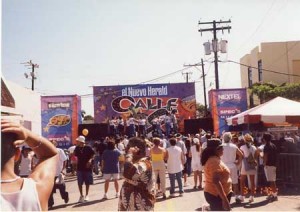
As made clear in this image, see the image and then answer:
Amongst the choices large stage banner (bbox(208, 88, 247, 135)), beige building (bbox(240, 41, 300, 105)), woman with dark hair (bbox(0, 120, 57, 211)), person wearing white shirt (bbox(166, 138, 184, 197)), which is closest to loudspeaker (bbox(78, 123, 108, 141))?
large stage banner (bbox(208, 88, 247, 135))

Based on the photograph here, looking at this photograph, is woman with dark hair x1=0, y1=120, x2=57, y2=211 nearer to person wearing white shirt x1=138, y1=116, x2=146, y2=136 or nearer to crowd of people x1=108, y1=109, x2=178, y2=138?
crowd of people x1=108, y1=109, x2=178, y2=138

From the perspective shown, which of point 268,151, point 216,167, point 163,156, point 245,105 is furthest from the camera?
point 245,105

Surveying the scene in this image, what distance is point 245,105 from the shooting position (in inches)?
1056

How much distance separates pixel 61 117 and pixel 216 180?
22616mm

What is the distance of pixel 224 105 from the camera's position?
26703 millimetres

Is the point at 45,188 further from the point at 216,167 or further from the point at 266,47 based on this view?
the point at 266,47

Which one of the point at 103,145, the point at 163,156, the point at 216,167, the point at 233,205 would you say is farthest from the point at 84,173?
the point at 103,145

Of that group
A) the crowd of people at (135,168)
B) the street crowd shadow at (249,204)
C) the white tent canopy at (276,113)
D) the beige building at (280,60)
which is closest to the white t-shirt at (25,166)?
the crowd of people at (135,168)

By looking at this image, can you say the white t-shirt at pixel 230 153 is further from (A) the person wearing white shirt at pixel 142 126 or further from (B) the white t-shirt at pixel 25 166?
(A) the person wearing white shirt at pixel 142 126

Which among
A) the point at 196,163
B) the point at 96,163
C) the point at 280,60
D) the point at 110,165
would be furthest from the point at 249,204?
the point at 280,60

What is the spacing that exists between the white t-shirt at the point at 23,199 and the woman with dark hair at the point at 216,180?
3.85 metres

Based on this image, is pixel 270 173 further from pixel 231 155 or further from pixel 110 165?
pixel 110 165

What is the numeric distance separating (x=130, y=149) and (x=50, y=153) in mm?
2717

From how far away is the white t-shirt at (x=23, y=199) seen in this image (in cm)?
193
